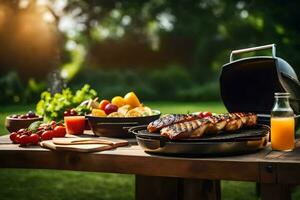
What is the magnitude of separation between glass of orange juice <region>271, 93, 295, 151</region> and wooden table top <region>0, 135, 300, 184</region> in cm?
7

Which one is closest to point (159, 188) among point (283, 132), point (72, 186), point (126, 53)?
point (283, 132)

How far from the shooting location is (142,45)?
95.0ft

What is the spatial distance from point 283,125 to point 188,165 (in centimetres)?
59

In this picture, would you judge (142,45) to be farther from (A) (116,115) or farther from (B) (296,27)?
(A) (116,115)

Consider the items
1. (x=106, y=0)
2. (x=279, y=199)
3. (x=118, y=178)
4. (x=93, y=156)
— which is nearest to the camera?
(x=279, y=199)

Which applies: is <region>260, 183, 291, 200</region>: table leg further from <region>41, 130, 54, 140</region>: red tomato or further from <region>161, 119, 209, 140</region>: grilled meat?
<region>41, 130, 54, 140</region>: red tomato

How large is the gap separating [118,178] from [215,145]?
4973 millimetres

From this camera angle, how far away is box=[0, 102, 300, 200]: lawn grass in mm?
6031

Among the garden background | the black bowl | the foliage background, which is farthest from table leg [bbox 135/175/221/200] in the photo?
the foliage background

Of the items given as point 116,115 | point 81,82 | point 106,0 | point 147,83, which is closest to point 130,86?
point 147,83

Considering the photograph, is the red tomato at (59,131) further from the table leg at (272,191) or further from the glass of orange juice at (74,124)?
the table leg at (272,191)

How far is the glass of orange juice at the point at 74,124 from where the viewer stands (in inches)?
137

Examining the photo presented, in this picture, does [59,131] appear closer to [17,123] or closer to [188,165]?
[17,123]

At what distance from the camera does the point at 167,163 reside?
2494 mm
